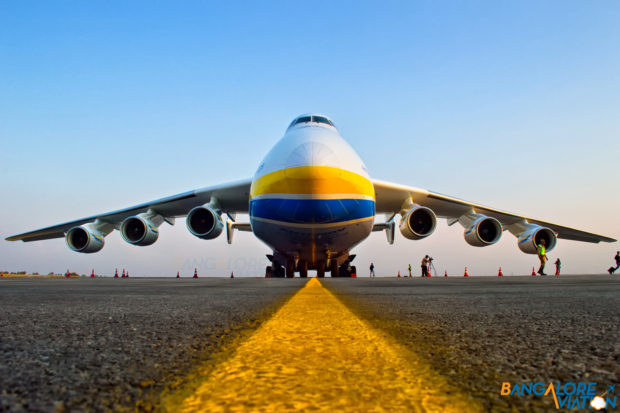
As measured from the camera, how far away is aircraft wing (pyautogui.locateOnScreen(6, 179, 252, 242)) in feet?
A: 41.9

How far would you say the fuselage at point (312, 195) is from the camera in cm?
858

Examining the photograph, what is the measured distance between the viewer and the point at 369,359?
957 mm

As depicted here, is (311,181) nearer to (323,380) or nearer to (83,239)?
(323,380)

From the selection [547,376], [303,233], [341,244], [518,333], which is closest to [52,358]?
[547,376]

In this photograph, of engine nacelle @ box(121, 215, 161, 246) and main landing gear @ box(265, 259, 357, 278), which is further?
main landing gear @ box(265, 259, 357, 278)

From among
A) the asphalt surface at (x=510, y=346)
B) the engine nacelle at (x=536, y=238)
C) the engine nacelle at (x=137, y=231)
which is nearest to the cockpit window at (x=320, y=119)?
the engine nacelle at (x=137, y=231)

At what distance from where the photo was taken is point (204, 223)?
1138 centimetres

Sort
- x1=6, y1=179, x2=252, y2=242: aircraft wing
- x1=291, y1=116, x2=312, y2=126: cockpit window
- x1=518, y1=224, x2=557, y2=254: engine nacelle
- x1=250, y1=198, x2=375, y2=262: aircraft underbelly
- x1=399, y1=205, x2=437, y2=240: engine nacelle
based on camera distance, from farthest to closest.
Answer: x1=6, y1=179, x2=252, y2=242: aircraft wing
x1=518, y1=224, x2=557, y2=254: engine nacelle
x1=291, y1=116, x2=312, y2=126: cockpit window
x1=399, y1=205, x2=437, y2=240: engine nacelle
x1=250, y1=198, x2=375, y2=262: aircraft underbelly

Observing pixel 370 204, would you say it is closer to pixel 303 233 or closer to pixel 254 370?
pixel 303 233

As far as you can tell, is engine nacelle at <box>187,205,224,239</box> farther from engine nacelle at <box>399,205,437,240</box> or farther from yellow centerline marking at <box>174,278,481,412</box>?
yellow centerline marking at <box>174,278,481,412</box>

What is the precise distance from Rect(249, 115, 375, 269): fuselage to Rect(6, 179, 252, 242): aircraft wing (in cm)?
272

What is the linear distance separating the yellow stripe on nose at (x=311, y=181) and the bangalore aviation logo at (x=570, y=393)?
304 inches

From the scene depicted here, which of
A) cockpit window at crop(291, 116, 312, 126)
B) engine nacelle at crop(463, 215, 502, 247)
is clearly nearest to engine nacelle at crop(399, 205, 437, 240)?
engine nacelle at crop(463, 215, 502, 247)

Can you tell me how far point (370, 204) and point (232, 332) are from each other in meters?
8.46
